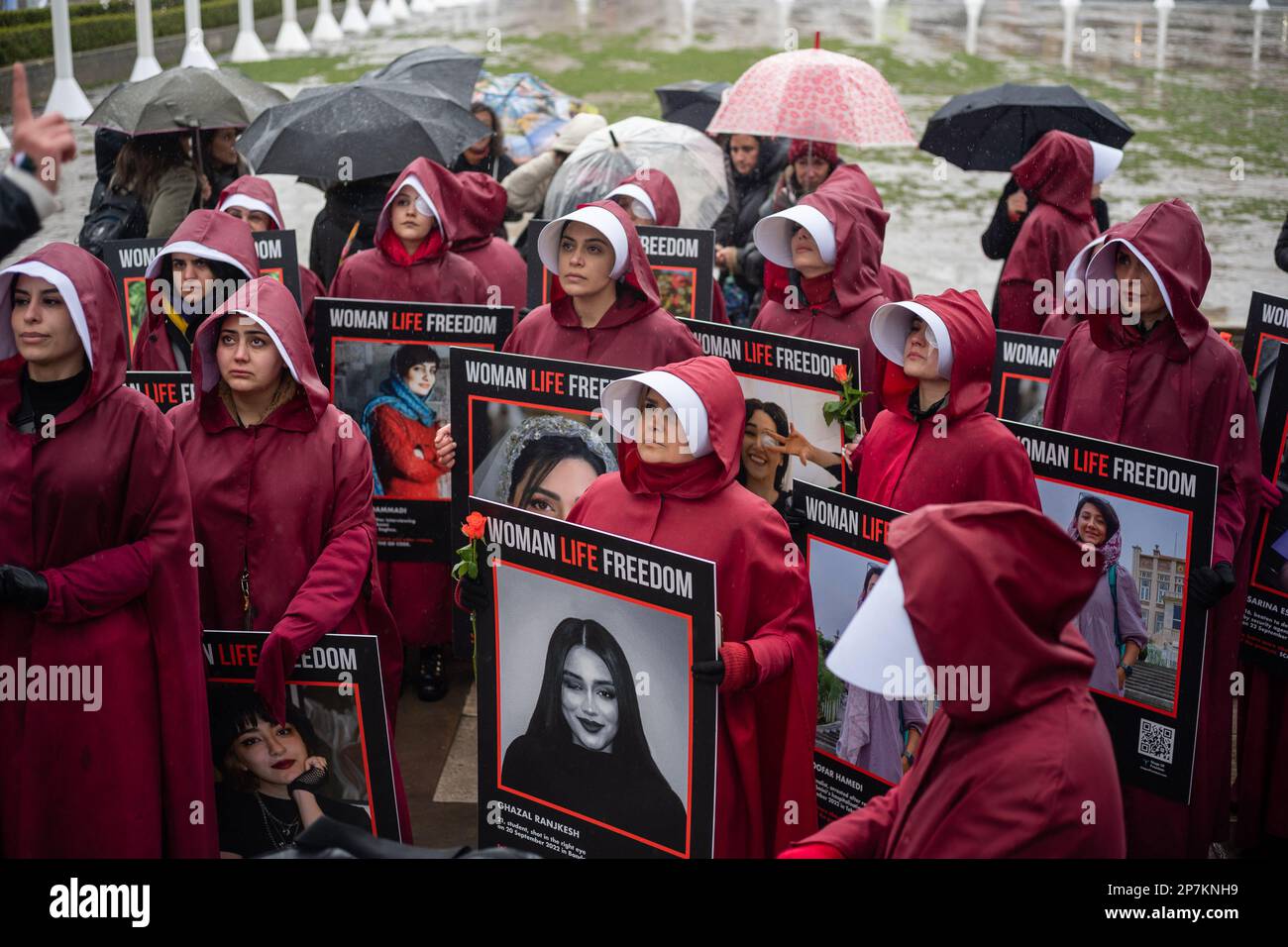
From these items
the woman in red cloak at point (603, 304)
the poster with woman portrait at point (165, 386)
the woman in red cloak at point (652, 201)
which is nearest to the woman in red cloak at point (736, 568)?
the woman in red cloak at point (603, 304)

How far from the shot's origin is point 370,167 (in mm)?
8734

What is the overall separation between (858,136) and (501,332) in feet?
10.3

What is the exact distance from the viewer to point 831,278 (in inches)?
292

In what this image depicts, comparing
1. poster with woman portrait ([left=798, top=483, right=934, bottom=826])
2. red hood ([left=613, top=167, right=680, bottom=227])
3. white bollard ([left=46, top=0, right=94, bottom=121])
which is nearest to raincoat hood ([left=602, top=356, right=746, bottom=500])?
poster with woman portrait ([left=798, top=483, right=934, bottom=826])

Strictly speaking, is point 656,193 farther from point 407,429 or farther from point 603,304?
point 407,429

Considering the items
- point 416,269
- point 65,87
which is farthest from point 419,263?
point 65,87

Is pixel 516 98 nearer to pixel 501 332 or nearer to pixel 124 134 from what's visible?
pixel 124 134

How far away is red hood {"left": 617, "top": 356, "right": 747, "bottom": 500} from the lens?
4.71 meters

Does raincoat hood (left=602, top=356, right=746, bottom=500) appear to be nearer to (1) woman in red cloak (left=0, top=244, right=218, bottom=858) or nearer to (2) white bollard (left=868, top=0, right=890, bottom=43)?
(1) woman in red cloak (left=0, top=244, right=218, bottom=858)

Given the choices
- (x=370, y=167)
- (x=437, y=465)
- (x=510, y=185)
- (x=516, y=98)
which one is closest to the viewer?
(x=437, y=465)

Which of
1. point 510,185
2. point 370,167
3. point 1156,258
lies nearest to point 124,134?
point 370,167

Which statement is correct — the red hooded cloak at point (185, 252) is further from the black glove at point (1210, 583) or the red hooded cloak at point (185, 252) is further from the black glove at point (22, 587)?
the black glove at point (1210, 583)

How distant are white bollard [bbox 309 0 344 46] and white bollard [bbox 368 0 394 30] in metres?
2.33

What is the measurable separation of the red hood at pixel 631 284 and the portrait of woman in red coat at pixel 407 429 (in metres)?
0.66
